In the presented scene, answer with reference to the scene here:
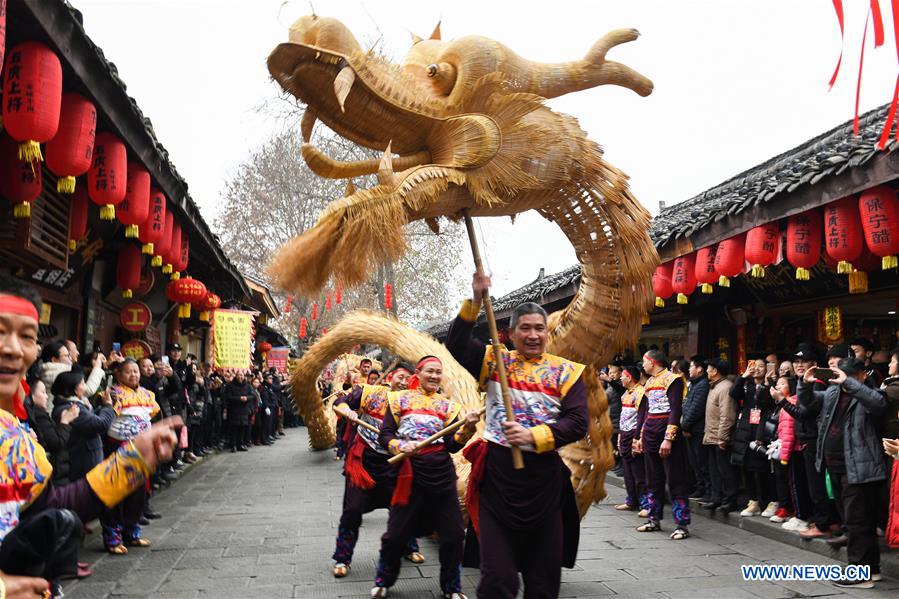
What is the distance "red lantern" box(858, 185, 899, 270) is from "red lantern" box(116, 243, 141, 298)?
815cm

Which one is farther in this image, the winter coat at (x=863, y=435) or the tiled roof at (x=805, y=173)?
the tiled roof at (x=805, y=173)

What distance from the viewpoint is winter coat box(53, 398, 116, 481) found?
5.64 m

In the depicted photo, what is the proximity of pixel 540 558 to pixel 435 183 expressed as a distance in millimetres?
2052

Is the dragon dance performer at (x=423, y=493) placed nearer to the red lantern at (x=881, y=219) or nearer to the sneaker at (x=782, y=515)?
the red lantern at (x=881, y=219)

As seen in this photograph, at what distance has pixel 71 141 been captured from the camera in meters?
5.00

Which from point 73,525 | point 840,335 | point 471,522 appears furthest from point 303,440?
point 73,525

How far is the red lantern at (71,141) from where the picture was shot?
498 centimetres

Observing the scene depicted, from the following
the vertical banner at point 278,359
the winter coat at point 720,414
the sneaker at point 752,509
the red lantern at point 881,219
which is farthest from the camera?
the vertical banner at point 278,359

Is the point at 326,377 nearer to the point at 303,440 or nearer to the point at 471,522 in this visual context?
the point at 303,440

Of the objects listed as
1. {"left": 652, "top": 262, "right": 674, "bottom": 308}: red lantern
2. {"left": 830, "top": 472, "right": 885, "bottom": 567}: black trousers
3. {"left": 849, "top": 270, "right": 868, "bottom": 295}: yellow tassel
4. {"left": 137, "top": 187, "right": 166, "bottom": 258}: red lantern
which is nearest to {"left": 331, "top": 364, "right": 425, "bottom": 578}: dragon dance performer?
{"left": 137, "top": 187, "right": 166, "bottom": 258}: red lantern

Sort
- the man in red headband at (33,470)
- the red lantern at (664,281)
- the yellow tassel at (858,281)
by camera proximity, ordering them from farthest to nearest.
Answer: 1. the red lantern at (664,281)
2. the yellow tassel at (858,281)
3. the man in red headband at (33,470)

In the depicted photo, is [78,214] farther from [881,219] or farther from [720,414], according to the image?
[881,219]

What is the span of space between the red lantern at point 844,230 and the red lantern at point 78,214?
6.53m

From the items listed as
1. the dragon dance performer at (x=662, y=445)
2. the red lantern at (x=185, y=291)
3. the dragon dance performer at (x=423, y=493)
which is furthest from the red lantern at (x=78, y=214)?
the dragon dance performer at (x=662, y=445)
